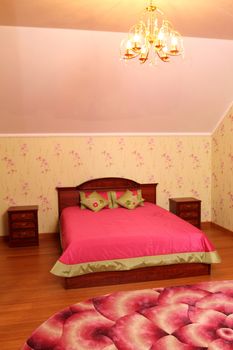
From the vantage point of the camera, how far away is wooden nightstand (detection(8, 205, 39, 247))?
174 inches

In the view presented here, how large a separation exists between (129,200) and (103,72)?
1883mm

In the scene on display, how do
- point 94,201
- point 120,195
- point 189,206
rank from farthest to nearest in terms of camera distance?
point 189,206, point 120,195, point 94,201

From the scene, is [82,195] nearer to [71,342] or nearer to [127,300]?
[127,300]

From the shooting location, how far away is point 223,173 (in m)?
5.05

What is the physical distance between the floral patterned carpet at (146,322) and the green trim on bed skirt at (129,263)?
0.90ft

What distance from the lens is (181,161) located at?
5.34 meters

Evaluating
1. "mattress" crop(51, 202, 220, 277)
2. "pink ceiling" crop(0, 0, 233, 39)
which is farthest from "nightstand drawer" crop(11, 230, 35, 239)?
"pink ceiling" crop(0, 0, 233, 39)

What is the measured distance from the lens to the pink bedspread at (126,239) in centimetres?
314

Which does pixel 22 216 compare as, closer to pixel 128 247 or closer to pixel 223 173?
pixel 128 247

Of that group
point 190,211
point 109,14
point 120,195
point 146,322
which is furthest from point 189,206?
point 109,14

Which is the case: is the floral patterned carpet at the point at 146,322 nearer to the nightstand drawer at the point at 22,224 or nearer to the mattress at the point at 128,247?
the mattress at the point at 128,247

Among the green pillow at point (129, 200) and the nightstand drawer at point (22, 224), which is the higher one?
the green pillow at point (129, 200)

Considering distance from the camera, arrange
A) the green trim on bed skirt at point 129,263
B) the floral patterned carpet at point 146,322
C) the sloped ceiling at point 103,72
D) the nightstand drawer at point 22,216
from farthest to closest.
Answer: the nightstand drawer at point 22,216 → the green trim on bed skirt at point 129,263 → the sloped ceiling at point 103,72 → the floral patterned carpet at point 146,322

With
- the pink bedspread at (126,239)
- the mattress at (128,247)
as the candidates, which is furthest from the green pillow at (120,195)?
the mattress at (128,247)
